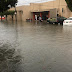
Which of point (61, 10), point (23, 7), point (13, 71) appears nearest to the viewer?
point (13, 71)

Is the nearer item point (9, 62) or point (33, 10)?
point (9, 62)

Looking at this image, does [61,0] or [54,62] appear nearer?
[54,62]

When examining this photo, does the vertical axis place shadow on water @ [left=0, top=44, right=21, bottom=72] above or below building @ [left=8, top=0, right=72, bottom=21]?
below

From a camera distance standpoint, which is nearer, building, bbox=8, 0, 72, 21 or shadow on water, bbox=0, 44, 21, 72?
shadow on water, bbox=0, 44, 21, 72

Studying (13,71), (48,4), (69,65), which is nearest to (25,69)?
(13,71)

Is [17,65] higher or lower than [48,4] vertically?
lower

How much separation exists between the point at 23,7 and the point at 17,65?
52511 millimetres

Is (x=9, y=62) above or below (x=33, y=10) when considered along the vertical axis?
below

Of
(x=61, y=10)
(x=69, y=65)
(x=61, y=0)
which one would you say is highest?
(x=61, y=0)

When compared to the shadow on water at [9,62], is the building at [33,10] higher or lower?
higher

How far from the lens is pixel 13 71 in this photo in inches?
187

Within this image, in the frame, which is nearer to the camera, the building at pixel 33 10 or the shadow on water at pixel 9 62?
the shadow on water at pixel 9 62

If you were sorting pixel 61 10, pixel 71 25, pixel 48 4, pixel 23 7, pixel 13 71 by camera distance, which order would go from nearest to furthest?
1. pixel 13 71
2. pixel 71 25
3. pixel 61 10
4. pixel 48 4
5. pixel 23 7

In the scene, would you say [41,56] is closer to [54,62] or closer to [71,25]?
[54,62]
